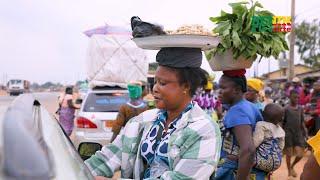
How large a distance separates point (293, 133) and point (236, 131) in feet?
18.4

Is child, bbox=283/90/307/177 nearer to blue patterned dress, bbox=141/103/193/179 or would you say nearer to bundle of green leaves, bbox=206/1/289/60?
bundle of green leaves, bbox=206/1/289/60

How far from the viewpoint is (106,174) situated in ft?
7.87

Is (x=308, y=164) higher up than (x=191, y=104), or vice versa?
(x=191, y=104)

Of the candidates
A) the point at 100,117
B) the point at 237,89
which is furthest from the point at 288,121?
the point at 237,89

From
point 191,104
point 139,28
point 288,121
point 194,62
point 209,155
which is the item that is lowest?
point 288,121

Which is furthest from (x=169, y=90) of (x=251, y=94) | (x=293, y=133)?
(x=293, y=133)

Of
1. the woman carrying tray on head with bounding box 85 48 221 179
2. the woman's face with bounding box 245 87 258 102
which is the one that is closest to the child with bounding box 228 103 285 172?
the woman carrying tray on head with bounding box 85 48 221 179

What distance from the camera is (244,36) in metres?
3.50

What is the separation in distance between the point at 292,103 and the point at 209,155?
700 cm

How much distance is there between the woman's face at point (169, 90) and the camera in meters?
2.41

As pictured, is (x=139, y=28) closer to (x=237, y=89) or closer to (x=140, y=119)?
(x=140, y=119)

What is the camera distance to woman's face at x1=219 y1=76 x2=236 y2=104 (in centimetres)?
363

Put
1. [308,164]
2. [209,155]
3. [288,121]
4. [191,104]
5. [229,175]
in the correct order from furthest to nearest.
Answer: [288,121]
[229,175]
[191,104]
[308,164]
[209,155]

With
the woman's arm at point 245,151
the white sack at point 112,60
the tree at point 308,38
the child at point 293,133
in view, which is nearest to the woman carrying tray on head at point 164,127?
the woman's arm at point 245,151
